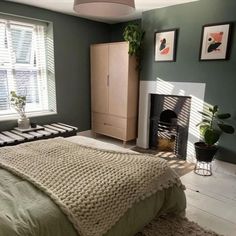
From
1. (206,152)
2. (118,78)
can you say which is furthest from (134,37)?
(206,152)

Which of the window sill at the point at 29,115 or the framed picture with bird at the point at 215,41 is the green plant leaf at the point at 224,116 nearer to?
the framed picture with bird at the point at 215,41

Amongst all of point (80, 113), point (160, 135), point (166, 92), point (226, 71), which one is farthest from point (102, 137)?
point (226, 71)

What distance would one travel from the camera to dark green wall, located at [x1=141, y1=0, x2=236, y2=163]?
2.88 meters

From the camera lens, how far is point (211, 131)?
9.29 ft

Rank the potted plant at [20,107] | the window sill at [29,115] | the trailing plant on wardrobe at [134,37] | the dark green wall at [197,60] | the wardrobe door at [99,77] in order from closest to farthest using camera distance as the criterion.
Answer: the dark green wall at [197,60] < the potted plant at [20,107] < the window sill at [29,115] < the trailing plant on wardrobe at [134,37] < the wardrobe door at [99,77]

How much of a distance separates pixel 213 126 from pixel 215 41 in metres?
1.14

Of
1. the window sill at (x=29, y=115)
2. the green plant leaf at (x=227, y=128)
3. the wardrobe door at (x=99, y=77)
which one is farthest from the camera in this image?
the wardrobe door at (x=99, y=77)

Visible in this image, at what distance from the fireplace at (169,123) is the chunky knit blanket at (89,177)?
6.03 feet

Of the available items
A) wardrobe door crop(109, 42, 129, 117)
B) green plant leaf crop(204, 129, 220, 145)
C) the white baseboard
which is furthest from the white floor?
wardrobe door crop(109, 42, 129, 117)

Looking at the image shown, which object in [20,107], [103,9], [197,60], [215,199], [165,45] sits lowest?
[215,199]

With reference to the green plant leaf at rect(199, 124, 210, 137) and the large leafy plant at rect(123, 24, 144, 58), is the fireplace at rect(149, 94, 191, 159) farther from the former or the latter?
the large leafy plant at rect(123, 24, 144, 58)

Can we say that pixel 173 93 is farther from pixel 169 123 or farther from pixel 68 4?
pixel 68 4

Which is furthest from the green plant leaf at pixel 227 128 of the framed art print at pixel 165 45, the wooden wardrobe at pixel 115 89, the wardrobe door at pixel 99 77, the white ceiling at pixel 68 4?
the wardrobe door at pixel 99 77

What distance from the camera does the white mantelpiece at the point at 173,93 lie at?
320 cm
